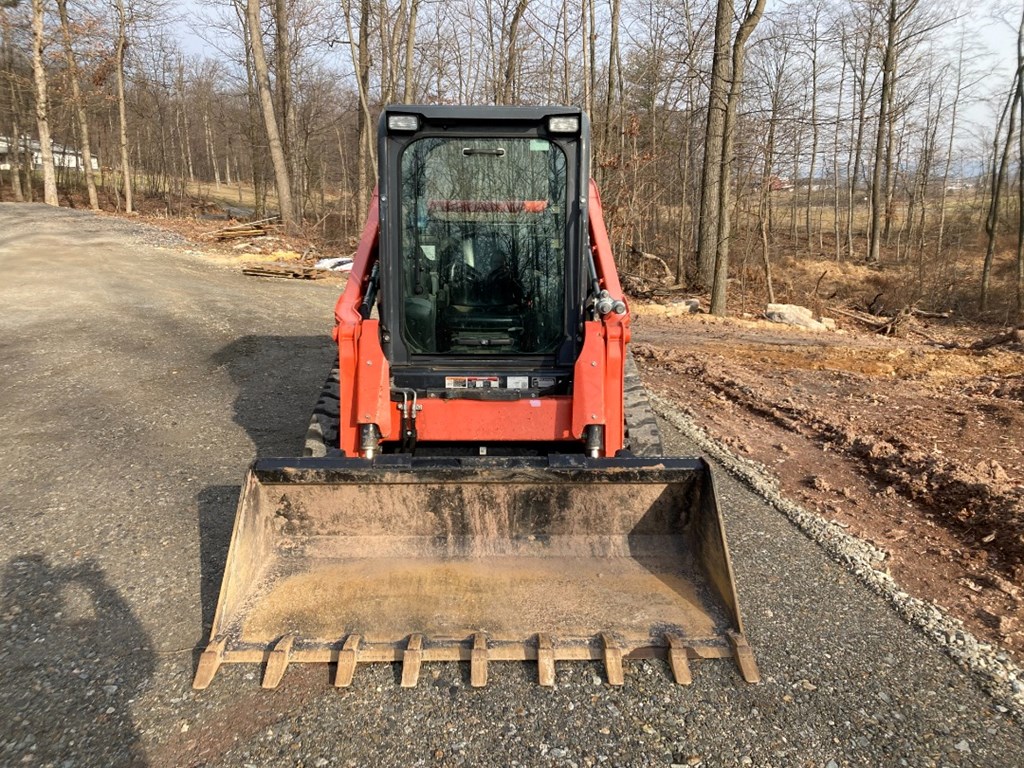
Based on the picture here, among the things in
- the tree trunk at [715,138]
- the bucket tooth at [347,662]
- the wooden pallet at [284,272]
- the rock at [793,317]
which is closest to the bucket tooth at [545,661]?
the bucket tooth at [347,662]

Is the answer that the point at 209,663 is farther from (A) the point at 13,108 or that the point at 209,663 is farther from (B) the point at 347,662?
(A) the point at 13,108

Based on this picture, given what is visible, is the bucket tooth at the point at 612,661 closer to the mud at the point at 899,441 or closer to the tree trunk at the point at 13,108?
the mud at the point at 899,441

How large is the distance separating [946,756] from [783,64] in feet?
89.6

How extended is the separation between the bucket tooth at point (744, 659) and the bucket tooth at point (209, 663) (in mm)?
2266

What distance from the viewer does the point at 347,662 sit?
3.01 meters

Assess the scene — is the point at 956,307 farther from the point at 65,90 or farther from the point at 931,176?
the point at 65,90

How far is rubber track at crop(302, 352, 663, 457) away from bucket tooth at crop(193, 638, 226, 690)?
1465 millimetres

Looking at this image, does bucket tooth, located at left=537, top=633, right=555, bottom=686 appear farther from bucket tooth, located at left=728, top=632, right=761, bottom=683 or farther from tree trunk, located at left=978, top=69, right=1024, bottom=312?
tree trunk, located at left=978, top=69, right=1024, bottom=312

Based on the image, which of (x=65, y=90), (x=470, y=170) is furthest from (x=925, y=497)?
(x=65, y=90)

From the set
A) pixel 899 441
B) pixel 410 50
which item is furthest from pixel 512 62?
pixel 899 441

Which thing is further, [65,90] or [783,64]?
[65,90]

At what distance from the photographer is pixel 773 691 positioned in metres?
2.99

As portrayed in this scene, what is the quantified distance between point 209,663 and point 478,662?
3.83 feet

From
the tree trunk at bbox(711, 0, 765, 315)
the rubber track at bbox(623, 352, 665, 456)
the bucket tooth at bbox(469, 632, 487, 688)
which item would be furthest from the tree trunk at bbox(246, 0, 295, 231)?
the bucket tooth at bbox(469, 632, 487, 688)
